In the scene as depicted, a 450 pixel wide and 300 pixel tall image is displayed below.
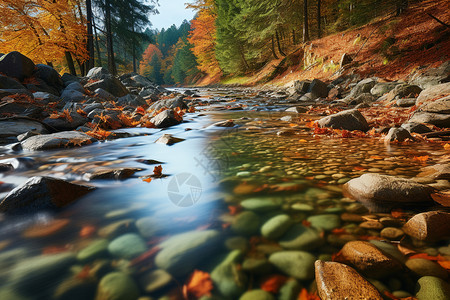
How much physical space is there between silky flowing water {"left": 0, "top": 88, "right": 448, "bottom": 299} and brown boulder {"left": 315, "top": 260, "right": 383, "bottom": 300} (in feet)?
0.22

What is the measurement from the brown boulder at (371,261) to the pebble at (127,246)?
99cm

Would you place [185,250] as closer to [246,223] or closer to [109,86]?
[246,223]

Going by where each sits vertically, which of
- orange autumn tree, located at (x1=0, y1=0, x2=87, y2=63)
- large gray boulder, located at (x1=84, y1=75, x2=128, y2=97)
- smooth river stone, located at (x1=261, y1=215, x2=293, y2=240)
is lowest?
smooth river stone, located at (x1=261, y1=215, x2=293, y2=240)

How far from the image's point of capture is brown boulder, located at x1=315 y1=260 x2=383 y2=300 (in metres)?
0.82

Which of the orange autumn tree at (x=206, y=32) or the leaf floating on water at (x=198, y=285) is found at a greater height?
the orange autumn tree at (x=206, y=32)

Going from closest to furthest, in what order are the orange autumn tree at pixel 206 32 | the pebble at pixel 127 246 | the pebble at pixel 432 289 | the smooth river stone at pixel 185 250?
the pebble at pixel 432 289 → the smooth river stone at pixel 185 250 → the pebble at pixel 127 246 → the orange autumn tree at pixel 206 32

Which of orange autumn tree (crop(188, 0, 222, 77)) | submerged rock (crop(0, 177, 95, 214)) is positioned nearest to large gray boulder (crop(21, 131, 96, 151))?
submerged rock (crop(0, 177, 95, 214))

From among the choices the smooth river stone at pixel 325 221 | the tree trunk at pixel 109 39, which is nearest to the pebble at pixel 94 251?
the smooth river stone at pixel 325 221

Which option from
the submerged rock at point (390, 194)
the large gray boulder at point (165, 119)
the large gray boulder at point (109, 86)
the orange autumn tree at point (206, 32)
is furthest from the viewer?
the orange autumn tree at point (206, 32)

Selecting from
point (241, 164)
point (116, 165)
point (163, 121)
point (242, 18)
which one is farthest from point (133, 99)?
point (242, 18)

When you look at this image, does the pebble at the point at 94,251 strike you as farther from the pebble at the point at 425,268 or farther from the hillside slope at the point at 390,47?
the hillside slope at the point at 390,47

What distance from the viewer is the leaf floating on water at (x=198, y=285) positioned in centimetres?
92

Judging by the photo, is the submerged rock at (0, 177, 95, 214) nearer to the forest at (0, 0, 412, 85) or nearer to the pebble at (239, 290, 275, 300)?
the pebble at (239, 290, 275, 300)

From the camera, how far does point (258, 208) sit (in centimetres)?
153
